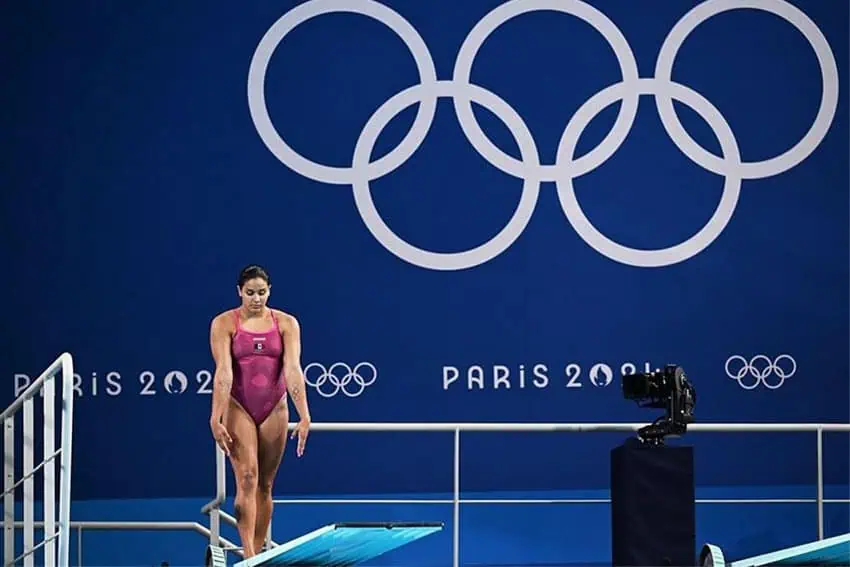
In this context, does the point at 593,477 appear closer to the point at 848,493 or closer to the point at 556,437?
the point at 556,437

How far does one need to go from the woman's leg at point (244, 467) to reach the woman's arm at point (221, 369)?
3.9 inches

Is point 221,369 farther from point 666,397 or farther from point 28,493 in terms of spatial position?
point 666,397

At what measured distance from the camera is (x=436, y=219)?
928 centimetres

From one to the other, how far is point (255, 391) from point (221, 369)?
20 cm

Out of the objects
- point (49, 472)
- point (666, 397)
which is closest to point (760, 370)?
point (666, 397)

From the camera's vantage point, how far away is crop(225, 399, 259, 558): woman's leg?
6.94 metres

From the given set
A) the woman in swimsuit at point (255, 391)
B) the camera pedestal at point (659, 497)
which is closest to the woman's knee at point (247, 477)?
the woman in swimsuit at point (255, 391)

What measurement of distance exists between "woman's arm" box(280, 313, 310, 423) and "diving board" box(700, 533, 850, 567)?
1.99 metres

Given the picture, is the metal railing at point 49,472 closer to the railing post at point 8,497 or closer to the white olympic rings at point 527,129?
the railing post at point 8,497

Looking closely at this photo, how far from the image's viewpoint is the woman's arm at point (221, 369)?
6.89m

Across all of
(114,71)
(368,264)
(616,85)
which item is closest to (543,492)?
(368,264)

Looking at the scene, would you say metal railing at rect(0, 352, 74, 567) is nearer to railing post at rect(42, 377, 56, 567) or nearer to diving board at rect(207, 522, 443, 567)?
railing post at rect(42, 377, 56, 567)

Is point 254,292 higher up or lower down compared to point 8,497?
higher up

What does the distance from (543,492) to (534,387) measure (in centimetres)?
64
